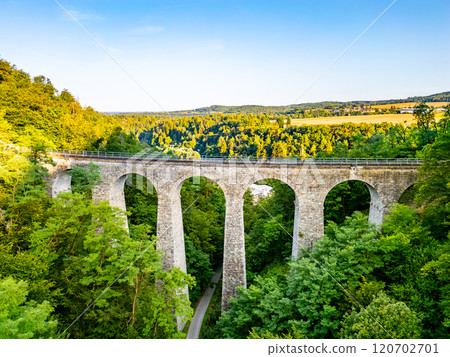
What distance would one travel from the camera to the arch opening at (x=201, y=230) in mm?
28766

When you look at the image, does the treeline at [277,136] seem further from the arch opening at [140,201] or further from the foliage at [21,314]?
the foliage at [21,314]

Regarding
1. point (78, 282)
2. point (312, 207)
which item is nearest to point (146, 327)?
point (78, 282)

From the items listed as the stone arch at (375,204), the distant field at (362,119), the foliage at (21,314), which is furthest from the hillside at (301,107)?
the foliage at (21,314)

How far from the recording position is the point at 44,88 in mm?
41125

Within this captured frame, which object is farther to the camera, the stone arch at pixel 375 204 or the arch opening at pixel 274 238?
the arch opening at pixel 274 238

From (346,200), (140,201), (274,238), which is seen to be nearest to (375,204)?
(346,200)

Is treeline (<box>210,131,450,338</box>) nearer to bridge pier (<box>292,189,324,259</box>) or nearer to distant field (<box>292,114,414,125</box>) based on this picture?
bridge pier (<box>292,189,324,259</box>)

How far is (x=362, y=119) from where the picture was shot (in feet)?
156

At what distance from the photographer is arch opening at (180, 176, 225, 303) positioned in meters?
28.8

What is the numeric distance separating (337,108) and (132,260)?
50816 mm

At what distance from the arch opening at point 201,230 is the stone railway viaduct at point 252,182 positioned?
217 inches

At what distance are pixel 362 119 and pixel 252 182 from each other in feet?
114

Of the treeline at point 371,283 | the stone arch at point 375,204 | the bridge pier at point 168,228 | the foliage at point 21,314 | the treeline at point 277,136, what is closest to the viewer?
the foliage at point 21,314

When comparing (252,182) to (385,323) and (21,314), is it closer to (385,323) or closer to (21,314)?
(385,323)
